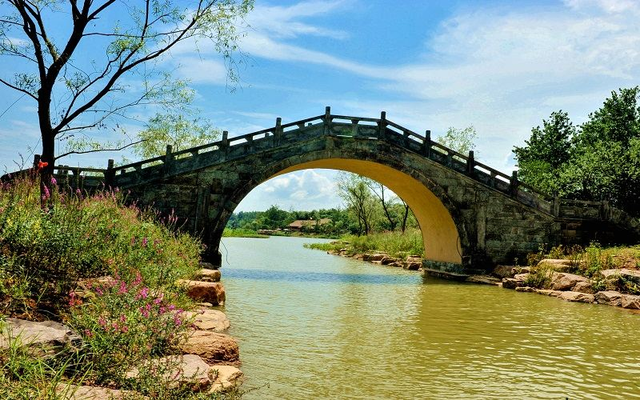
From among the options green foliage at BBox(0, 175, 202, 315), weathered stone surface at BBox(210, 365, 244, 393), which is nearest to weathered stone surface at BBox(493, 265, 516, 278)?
green foliage at BBox(0, 175, 202, 315)

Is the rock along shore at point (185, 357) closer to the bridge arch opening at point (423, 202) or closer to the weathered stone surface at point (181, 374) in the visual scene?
the weathered stone surface at point (181, 374)

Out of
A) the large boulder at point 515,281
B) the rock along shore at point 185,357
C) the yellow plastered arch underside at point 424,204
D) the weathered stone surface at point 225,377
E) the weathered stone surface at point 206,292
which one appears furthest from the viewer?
the yellow plastered arch underside at point 424,204

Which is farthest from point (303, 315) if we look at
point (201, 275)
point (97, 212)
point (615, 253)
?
point (615, 253)

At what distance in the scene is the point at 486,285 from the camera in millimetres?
20094

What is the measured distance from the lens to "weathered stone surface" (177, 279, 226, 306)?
9.84 m

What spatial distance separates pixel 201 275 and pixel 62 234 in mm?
5635

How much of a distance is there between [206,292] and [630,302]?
11.3 meters

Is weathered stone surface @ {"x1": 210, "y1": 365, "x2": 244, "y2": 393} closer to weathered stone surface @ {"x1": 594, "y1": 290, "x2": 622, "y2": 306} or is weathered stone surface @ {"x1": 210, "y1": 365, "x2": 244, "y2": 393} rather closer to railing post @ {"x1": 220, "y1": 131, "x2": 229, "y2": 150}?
weathered stone surface @ {"x1": 594, "y1": 290, "x2": 622, "y2": 306}

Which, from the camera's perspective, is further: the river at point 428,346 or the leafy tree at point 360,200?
the leafy tree at point 360,200

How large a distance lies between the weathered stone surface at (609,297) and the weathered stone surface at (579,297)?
181 mm

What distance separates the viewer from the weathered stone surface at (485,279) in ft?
66.4

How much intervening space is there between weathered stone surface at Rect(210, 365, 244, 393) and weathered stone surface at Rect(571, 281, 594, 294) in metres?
13.3

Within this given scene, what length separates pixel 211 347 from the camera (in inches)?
246

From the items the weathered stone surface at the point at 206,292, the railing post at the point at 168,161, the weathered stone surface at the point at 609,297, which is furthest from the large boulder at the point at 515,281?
the railing post at the point at 168,161
